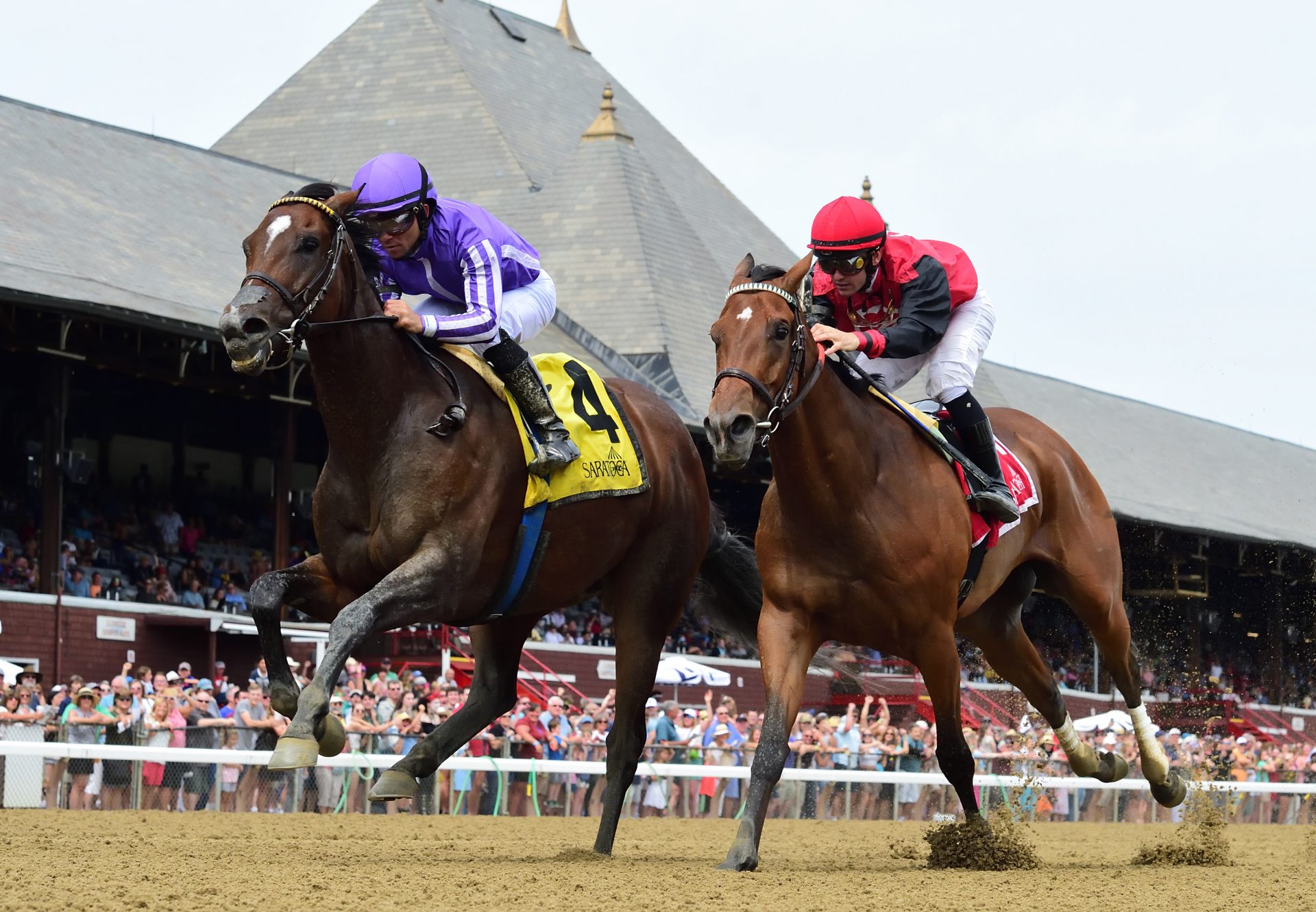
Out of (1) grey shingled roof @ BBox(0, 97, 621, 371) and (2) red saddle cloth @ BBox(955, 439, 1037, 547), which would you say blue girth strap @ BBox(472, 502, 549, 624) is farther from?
(1) grey shingled roof @ BBox(0, 97, 621, 371)

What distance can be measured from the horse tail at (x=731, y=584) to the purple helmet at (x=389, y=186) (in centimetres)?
233

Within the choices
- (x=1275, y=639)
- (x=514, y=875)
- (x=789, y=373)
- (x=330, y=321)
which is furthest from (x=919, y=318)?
(x=1275, y=639)

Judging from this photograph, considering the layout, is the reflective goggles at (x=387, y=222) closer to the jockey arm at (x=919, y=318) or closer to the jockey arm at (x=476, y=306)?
the jockey arm at (x=476, y=306)

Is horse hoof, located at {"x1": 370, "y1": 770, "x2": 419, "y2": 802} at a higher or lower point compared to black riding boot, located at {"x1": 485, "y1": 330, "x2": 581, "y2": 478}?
lower

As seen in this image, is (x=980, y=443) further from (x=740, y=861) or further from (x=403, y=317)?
(x=403, y=317)

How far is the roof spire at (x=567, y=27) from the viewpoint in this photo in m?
40.5

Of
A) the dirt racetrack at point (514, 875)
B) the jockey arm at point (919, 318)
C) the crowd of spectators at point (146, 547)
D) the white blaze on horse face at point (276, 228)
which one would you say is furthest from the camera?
the crowd of spectators at point (146, 547)

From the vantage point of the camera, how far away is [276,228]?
20.6 feet

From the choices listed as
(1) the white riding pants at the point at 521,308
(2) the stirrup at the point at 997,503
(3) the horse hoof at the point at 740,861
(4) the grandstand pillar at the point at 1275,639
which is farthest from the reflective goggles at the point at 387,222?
(4) the grandstand pillar at the point at 1275,639

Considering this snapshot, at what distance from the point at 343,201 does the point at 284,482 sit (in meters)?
13.0

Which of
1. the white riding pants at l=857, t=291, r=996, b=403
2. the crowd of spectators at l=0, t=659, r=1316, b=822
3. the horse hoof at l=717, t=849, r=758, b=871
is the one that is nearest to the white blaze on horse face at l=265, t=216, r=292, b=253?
the white riding pants at l=857, t=291, r=996, b=403

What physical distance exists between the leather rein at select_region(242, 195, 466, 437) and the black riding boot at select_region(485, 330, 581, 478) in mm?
245

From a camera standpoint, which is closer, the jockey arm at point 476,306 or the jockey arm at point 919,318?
the jockey arm at point 476,306

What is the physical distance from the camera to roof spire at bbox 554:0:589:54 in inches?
1596
